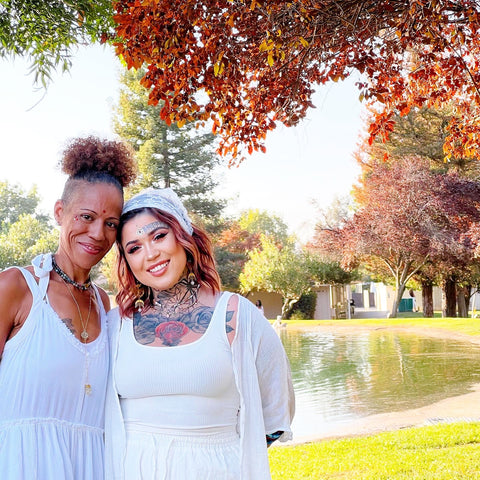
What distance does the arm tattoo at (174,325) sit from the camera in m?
2.33

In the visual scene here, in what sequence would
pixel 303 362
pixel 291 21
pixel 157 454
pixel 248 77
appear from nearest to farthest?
pixel 157 454
pixel 291 21
pixel 248 77
pixel 303 362

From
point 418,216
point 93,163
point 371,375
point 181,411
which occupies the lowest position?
point 371,375

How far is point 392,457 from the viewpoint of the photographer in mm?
5996

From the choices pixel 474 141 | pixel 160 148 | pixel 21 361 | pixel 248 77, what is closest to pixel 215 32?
pixel 248 77

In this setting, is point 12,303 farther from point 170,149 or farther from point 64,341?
point 170,149

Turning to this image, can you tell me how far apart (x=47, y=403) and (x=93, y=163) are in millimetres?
1014

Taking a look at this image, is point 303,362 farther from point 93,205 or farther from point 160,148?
point 160,148

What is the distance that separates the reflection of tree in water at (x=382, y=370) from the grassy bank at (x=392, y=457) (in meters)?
2.56

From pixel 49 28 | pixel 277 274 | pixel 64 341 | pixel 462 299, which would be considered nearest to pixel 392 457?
pixel 64 341

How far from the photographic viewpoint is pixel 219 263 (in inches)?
1378

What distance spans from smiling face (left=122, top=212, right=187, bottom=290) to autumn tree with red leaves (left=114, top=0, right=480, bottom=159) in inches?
68.8

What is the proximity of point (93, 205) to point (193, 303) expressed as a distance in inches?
23.6

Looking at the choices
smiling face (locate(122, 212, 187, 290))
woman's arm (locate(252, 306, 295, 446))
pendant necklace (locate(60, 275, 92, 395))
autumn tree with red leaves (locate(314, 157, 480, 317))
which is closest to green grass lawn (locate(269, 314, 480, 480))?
woman's arm (locate(252, 306, 295, 446))

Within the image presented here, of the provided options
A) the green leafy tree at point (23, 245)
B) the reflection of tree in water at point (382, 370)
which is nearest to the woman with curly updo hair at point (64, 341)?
the reflection of tree in water at point (382, 370)
